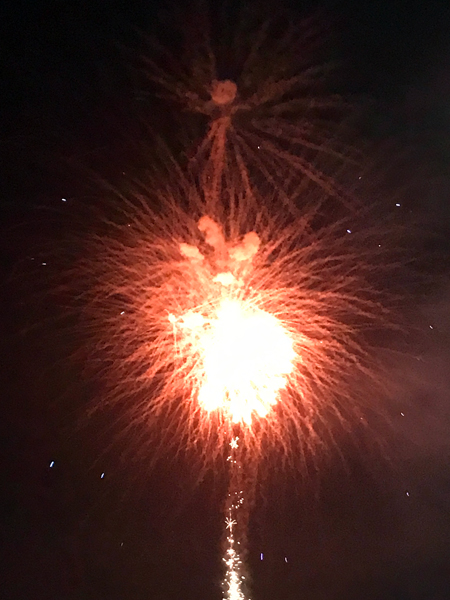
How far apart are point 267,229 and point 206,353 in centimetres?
98

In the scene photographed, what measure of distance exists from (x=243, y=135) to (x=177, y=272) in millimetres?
940

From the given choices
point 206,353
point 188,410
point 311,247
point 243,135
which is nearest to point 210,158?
point 243,135

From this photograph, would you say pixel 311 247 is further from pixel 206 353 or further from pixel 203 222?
pixel 206 353

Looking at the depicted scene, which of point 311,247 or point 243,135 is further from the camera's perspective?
point 311,247

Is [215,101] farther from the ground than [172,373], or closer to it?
farther from the ground

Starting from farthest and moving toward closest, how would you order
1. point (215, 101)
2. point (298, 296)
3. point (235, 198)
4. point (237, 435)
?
point (237, 435) → point (298, 296) → point (235, 198) → point (215, 101)

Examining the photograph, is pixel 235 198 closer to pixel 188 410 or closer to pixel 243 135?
pixel 243 135

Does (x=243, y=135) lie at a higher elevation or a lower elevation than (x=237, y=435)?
higher

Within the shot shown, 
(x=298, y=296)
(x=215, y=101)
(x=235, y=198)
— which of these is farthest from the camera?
(x=298, y=296)

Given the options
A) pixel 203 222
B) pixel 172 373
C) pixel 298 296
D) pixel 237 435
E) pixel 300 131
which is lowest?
pixel 237 435

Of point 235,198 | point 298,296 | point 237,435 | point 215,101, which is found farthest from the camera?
point 237,435

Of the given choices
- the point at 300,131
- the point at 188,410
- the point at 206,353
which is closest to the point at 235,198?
the point at 300,131

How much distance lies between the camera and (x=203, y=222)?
11.6ft

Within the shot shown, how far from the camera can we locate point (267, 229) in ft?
11.8
